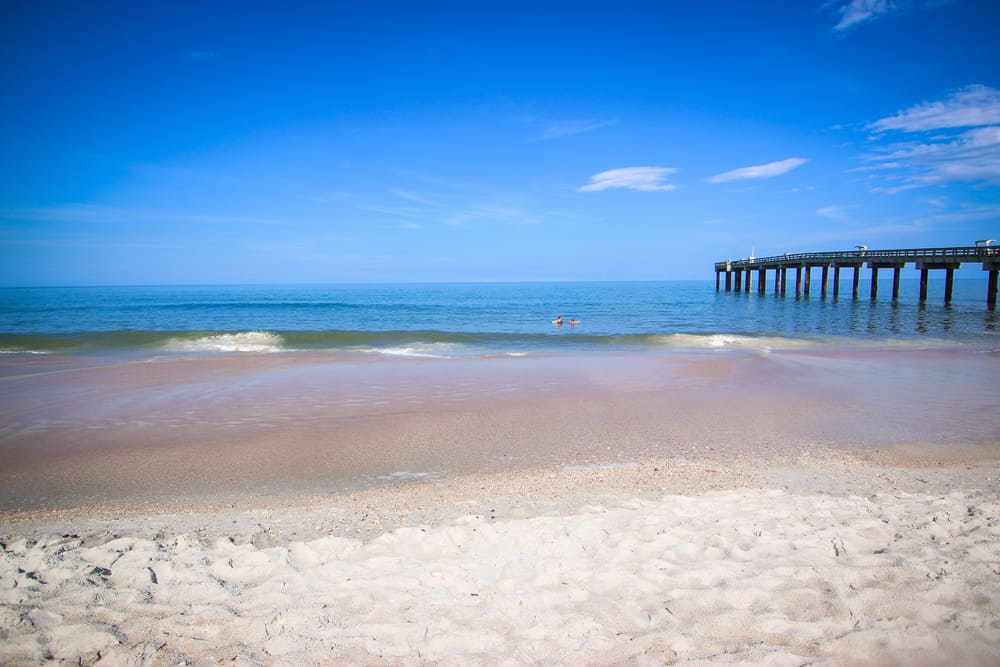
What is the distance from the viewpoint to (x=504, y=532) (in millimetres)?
4668

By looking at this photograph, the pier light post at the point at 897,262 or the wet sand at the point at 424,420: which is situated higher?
the pier light post at the point at 897,262

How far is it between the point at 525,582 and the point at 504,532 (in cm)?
83

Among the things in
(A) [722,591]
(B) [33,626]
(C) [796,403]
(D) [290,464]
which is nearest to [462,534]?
(A) [722,591]

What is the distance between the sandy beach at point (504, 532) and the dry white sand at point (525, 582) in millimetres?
21

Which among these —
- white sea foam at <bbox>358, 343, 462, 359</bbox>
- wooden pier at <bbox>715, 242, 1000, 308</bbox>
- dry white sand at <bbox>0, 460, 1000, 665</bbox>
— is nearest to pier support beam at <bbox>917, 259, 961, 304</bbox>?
wooden pier at <bbox>715, 242, 1000, 308</bbox>

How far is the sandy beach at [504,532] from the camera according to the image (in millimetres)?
3252

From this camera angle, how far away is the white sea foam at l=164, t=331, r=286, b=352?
68.2ft

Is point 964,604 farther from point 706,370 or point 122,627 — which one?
point 706,370

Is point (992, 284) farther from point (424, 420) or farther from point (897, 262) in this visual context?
point (424, 420)

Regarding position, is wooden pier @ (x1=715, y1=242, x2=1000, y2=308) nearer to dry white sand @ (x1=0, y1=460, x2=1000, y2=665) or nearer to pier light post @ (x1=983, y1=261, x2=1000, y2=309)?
pier light post @ (x1=983, y1=261, x2=1000, y2=309)

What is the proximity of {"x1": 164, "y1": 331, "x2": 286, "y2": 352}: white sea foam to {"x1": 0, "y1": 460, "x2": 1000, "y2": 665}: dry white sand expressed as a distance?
16.7 metres

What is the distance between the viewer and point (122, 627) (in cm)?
337

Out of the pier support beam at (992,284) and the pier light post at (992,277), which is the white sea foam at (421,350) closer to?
the pier light post at (992,277)

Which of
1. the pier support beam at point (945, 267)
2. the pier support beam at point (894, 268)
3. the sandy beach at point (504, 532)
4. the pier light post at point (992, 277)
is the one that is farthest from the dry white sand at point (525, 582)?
the pier support beam at point (894, 268)
